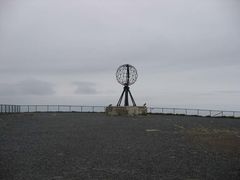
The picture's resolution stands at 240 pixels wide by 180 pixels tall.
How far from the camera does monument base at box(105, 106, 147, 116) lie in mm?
39406

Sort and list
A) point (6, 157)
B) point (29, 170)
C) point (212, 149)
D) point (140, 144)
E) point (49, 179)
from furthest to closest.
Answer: point (140, 144) < point (212, 149) < point (6, 157) < point (29, 170) < point (49, 179)

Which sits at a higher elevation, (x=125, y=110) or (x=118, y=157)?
(x=125, y=110)

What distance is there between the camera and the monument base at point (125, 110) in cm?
3941

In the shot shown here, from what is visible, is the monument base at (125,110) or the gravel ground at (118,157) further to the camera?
the monument base at (125,110)

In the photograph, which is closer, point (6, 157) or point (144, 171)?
point (144, 171)

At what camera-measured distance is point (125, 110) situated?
1549 inches

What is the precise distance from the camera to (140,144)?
15766 millimetres

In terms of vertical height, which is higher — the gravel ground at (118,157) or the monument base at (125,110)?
the monument base at (125,110)

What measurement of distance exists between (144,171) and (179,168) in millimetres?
1165

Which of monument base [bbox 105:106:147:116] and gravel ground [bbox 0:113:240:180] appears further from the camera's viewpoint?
monument base [bbox 105:106:147:116]

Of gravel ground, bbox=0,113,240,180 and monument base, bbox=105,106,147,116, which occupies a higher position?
monument base, bbox=105,106,147,116

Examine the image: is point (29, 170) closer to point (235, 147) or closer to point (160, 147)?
point (160, 147)

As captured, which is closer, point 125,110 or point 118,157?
point 118,157

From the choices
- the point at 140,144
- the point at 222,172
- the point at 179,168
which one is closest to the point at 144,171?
the point at 179,168
